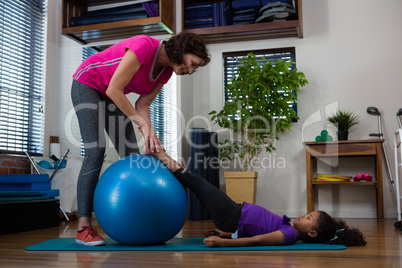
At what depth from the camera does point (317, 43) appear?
188 inches

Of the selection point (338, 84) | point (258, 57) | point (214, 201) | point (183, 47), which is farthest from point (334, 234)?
point (258, 57)

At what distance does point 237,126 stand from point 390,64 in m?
1.77

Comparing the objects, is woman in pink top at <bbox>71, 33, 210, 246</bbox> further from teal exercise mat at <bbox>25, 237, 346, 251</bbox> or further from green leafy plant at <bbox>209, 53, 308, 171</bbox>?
green leafy plant at <bbox>209, 53, 308, 171</bbox>

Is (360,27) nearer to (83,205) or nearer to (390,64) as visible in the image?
(390,64)

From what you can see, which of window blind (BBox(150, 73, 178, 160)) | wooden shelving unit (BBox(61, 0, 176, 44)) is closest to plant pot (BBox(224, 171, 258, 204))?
window blind (BBox(150, 73, 178, 160))

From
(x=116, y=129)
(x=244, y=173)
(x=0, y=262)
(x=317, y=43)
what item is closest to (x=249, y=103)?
(x=244, y=173)

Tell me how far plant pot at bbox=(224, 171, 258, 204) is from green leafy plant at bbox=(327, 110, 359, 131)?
1041mm

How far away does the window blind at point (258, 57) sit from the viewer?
4871 mm

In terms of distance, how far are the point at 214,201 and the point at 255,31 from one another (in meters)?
2.84

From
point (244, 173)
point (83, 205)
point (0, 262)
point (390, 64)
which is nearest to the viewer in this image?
point (0, 262)

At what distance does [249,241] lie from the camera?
209cm

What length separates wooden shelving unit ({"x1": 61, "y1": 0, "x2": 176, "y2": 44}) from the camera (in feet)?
14.0

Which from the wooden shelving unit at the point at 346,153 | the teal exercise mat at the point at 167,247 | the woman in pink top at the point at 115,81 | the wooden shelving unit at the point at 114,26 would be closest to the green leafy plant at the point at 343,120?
the wooden shelving unit at the point at 346,153

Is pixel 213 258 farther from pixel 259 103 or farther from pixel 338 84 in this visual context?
pixel 338 84
